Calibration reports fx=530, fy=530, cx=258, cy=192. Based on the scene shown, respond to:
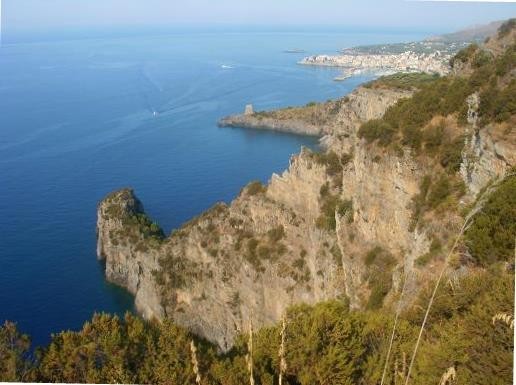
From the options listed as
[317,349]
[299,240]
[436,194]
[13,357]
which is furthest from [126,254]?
[317,349]

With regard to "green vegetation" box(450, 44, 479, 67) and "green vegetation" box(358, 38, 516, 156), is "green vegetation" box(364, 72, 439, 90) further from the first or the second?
"green vegetation" box(358, 38, 516, 156)

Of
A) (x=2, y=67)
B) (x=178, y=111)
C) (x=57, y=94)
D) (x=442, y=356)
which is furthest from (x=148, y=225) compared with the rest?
(x=2, y=67)

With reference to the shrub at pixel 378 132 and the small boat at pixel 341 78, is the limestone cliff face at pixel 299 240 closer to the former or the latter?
the shrub at pixel 378 132

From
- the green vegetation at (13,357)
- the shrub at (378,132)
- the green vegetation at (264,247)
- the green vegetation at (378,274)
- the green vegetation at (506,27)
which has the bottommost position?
the green vegetation at (264,247)

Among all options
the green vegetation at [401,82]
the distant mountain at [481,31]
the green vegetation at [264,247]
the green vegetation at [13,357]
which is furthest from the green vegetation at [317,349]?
the green vegetation at [401,82]

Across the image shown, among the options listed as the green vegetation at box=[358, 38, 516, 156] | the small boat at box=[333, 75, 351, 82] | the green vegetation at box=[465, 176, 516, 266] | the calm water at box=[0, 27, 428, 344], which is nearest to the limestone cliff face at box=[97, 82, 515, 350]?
the green vegetation at box=[358, 38, 516, 156]

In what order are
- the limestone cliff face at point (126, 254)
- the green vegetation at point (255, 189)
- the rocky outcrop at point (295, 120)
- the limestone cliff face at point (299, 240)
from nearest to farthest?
1. the limestone cliff face at point (299, 240)
2. the green vegetation at point (255, 189)
3. the limestone cliff face at point (126, 254)
4. the rocky outcrop at point (295, 120)

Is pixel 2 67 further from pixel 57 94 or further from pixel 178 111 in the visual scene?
pixel 178 111
